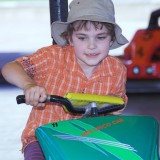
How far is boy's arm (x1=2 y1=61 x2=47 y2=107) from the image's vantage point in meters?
1.13

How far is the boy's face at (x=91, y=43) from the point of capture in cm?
126

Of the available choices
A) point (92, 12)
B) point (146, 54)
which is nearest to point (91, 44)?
point (92, 12)

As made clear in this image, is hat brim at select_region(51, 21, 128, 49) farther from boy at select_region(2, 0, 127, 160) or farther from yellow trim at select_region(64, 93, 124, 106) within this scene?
yellow trim at select_region(64, 93, 124, 106)

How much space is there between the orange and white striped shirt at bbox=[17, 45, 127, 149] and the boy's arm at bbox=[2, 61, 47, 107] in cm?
4

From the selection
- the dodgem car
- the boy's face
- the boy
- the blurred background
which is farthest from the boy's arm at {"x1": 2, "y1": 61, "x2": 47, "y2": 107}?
the dodgem car

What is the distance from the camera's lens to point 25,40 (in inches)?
274

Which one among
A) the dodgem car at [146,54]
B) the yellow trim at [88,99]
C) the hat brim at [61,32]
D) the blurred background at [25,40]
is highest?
the hat brim at [61,32]

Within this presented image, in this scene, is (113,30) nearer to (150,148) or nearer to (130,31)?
(150,148)

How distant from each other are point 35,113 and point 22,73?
0.14 m

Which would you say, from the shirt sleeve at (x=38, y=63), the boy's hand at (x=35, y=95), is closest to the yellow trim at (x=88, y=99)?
the boy's hand at (x=35, y=95)

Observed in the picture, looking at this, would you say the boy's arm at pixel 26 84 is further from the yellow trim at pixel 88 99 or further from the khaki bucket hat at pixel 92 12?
the khaki bucket hat at pixel 92 12

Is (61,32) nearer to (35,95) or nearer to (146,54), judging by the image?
(35,95)

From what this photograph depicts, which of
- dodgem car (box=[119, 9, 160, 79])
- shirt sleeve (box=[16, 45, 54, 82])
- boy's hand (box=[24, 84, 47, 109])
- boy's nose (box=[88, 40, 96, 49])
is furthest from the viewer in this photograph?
dodgem car (box=[119, 9, 160, 79])

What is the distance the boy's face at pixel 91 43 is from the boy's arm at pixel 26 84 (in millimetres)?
156
